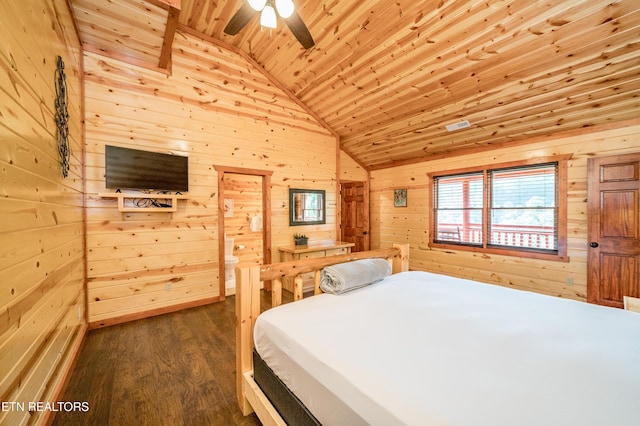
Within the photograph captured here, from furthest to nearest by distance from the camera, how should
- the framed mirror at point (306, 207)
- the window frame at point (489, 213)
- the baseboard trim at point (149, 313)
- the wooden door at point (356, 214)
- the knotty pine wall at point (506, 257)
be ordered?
the wooden door at point (356, 214) → the framed mirror at point (306, 207) → the window frame at point (489, 213) → the knotty pine wall at point (506, 257) → the baseboard trim at point (149, 313)

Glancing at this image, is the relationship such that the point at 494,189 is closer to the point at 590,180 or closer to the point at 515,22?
the point at 590,180

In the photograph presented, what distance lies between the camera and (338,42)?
3254 mm

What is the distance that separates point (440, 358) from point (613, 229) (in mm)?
3736

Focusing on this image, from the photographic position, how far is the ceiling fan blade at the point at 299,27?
2078 millimetres

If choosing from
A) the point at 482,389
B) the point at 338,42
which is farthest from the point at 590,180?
the point at 482,389

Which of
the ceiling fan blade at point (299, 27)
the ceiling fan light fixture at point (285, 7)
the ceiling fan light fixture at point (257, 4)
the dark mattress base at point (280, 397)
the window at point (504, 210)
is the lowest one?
the dark mattress base at point (280, 397)

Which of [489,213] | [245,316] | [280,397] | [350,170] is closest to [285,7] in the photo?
[245,316]

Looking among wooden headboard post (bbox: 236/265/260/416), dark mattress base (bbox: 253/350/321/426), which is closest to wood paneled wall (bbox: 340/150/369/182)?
wooden headboard post (bbox: 236/265/260/416)

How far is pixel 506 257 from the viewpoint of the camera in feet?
12.9

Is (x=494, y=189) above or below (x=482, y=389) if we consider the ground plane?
above

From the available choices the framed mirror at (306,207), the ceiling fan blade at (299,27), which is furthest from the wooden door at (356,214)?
the ceiling fan blade at (299,27)

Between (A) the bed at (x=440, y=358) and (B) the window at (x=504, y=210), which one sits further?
(B) the window at (x=504, y=210)

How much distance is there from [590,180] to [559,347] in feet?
11.0

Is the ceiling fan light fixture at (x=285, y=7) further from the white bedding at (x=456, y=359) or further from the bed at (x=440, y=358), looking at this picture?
the white bedding at (x=456, y=359)
